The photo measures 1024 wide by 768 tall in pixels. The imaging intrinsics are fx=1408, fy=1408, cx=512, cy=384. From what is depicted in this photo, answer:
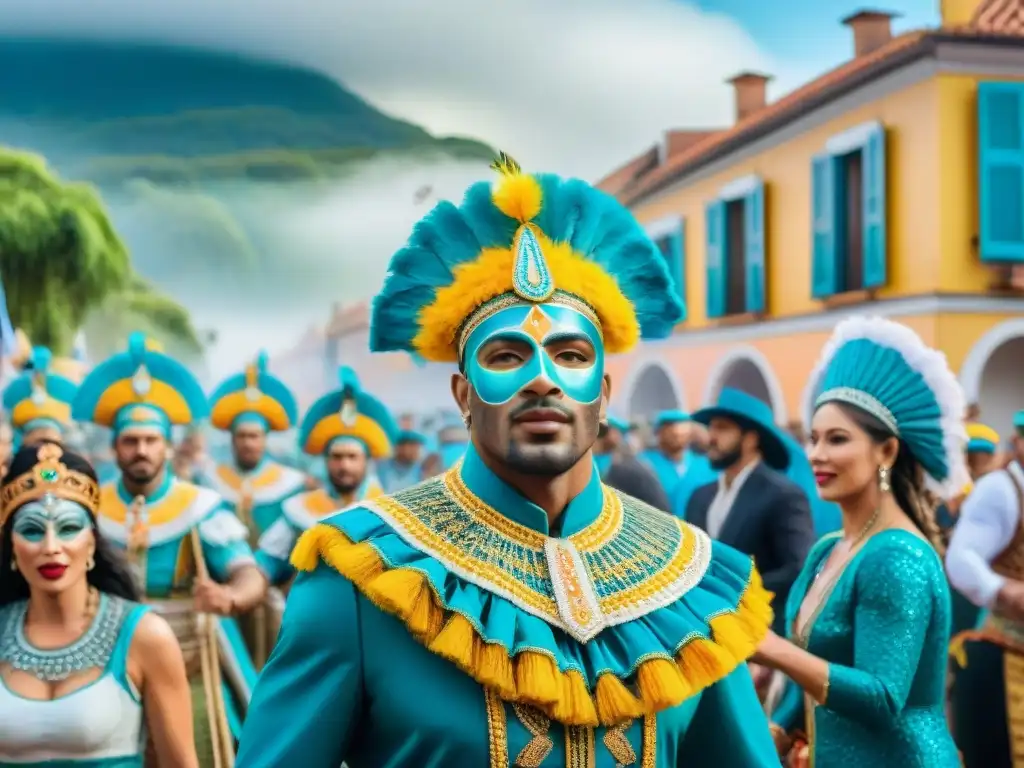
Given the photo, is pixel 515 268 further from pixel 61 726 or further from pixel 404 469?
pixel 404 469

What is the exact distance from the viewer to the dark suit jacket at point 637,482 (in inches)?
324

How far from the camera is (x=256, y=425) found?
28.6ft

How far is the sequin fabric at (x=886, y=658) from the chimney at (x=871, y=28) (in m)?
11.8

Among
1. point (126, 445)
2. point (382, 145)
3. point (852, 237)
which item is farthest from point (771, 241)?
point (126, 445)

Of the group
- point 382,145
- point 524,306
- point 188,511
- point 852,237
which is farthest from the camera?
point 382,145

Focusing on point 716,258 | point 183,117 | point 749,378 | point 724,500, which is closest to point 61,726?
point 724,500

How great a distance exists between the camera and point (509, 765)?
2297 millimetres

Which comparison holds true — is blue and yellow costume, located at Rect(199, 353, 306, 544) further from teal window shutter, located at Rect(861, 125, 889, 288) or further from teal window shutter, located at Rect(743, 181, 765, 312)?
teal window shutter, located at Rect(743, 181, 765, 312)

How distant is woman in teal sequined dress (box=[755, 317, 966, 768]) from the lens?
12.0 ft

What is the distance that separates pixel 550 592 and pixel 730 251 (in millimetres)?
13425

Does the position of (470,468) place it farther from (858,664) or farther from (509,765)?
(858,664)

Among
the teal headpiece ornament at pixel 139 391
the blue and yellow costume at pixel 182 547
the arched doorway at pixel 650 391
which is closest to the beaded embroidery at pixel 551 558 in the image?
the blue and yellow costume at pixel 182 547

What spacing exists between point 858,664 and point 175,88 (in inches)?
696

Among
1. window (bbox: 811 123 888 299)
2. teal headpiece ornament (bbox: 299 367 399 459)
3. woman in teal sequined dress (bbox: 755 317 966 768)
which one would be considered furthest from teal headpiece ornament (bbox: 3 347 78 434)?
window (bbox: 811 123 888 299)
